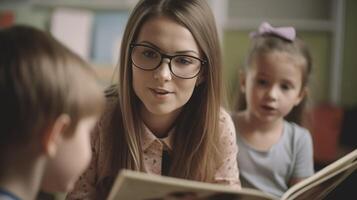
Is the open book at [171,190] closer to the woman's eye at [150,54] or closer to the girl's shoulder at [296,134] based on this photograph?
the woman's eye at [150,54]

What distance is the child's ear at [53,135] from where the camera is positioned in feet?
2.16

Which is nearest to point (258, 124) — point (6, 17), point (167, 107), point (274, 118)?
point (274, 118)

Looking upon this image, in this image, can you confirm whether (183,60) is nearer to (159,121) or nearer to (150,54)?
(150,54)

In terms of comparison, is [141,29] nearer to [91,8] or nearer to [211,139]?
[211,139]

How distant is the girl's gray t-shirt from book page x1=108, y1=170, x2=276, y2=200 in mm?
660

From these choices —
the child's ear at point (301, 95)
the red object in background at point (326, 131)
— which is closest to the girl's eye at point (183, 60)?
the child's ear at point (301, 95)

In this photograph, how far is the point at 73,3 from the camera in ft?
8.34

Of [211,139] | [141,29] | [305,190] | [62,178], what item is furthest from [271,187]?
[62,178]

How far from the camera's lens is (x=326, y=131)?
2248mm

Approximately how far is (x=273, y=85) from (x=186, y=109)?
33cm

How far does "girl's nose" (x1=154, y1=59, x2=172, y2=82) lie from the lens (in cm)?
96

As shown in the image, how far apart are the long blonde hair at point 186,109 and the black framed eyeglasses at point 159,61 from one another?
3cm

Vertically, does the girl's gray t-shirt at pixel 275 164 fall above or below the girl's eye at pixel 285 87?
below

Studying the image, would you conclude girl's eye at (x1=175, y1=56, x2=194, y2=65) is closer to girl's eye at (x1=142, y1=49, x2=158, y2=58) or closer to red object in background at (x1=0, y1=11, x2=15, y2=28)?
girl's eye at (x1=142, y1=49, x2=158, y2=58)
